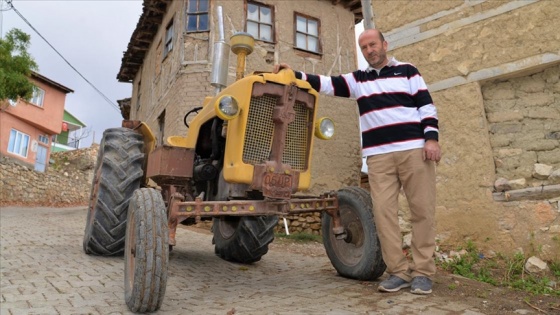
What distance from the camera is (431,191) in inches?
113

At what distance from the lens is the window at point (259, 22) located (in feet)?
34.7

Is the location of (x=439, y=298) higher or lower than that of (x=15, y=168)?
lower

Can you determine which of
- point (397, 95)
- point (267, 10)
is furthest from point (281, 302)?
point (267, 10)

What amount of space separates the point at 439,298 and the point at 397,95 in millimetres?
1417

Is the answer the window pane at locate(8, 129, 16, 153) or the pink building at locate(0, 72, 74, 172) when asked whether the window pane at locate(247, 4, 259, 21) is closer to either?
the pink building at locate(0, 72, 74, 172)

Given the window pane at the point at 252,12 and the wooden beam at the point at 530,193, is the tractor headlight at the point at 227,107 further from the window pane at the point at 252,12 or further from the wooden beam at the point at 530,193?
the window pane at the point at 252,12

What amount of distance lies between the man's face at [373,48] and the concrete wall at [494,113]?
71.6 inches

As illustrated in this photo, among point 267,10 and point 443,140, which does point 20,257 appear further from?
point 267,10

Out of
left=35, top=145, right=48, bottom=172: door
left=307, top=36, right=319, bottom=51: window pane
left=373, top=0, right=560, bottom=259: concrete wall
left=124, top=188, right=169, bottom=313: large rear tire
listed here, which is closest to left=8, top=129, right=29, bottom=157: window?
left=35, top=145, right=48, bottom=172: door

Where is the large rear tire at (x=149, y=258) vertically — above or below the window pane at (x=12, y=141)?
below

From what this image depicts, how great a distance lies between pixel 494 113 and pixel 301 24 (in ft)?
25.4

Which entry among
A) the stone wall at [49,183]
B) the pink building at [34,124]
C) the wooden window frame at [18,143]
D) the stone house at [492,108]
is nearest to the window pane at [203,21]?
the stone house at [492,108]

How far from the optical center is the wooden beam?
148 inches

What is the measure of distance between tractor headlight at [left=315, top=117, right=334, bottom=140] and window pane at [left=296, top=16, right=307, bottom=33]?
338 inches
